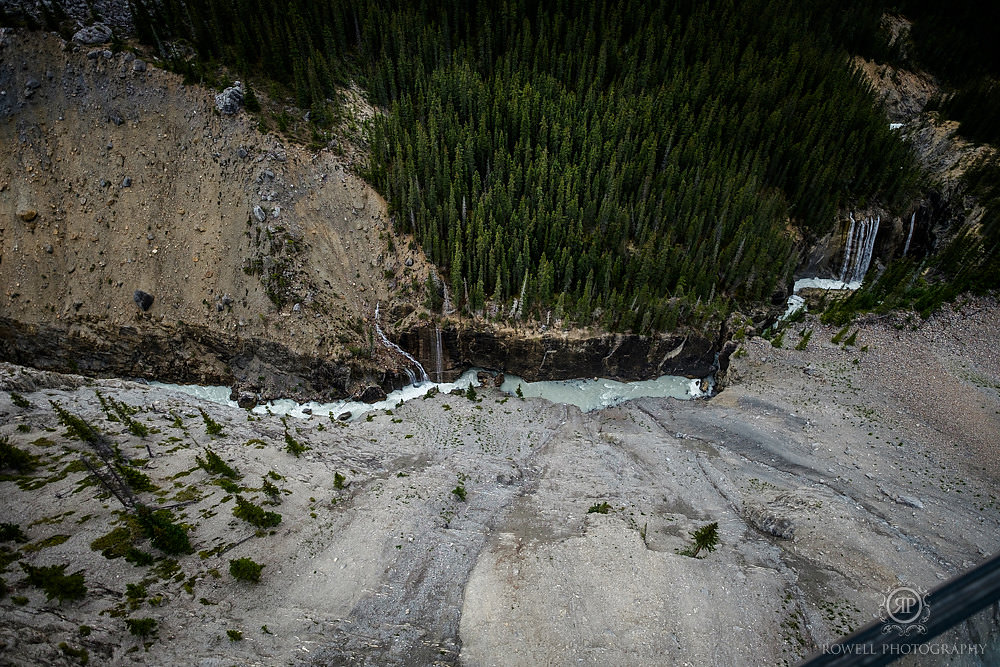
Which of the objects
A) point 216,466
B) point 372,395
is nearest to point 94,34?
point 372,395

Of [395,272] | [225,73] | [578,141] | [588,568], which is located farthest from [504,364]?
[225,73]

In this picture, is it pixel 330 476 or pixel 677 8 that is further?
pixel 677 8

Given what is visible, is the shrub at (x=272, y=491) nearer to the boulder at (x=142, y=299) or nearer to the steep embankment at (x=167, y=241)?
the steep embankment at (x=167, y=241)

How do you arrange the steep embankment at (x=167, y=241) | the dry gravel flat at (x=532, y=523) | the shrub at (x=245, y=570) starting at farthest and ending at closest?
the steep embankment at (x=167, y=241)
the shrub at (x=245, y=570)
the dry gravel flat at (x=532, y=523)

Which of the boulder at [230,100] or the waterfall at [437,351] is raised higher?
the boulder at [230,100]

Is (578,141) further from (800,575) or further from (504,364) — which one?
(800,575)

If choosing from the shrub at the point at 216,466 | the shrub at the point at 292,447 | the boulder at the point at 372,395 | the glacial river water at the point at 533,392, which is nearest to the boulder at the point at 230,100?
the glacial river water at the point at 533,392

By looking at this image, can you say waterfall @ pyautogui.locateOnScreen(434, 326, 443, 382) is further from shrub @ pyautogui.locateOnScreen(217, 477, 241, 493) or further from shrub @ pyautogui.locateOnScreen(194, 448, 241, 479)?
shrub @ pyautogui.locateOnScreen(217, 477, 241, 493)
